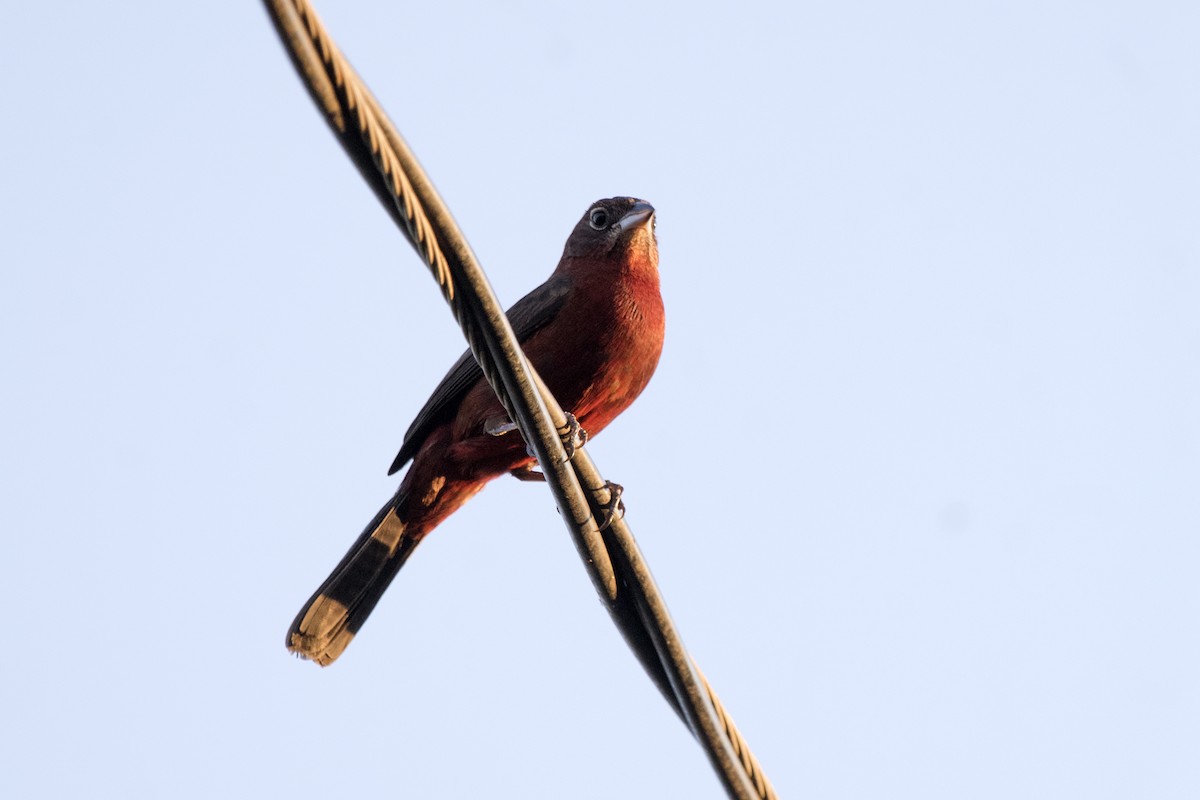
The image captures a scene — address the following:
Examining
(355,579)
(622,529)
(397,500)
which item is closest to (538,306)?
(397,500)

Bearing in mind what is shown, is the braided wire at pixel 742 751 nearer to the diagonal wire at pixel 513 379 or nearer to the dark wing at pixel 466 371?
the diagonal wire at pixel 513 379

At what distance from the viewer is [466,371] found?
17.6 ft

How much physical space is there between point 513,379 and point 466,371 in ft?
8.31

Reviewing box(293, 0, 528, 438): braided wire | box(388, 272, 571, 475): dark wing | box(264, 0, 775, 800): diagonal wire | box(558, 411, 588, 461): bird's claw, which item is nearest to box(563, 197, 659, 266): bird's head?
box(388, 272, 571, 475): dark wing

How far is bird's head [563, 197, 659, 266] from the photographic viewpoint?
556 centimetres

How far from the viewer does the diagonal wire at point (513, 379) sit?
219cm

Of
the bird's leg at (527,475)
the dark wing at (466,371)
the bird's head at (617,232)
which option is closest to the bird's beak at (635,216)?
the bird's head at (617,232)

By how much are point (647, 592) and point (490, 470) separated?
222 cm

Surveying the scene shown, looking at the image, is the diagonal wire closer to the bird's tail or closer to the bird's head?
the bird's tail

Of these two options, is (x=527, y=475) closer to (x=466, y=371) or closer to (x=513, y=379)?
(x=466, y=371)

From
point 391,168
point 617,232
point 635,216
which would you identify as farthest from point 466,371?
point 391,168

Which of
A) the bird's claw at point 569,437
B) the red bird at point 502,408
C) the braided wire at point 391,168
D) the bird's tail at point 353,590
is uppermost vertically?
the red bird at point 502,408

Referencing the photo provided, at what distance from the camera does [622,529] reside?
3.15 meters

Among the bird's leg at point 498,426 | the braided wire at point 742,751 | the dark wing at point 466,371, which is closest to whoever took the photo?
the braided wire at point 742,751
